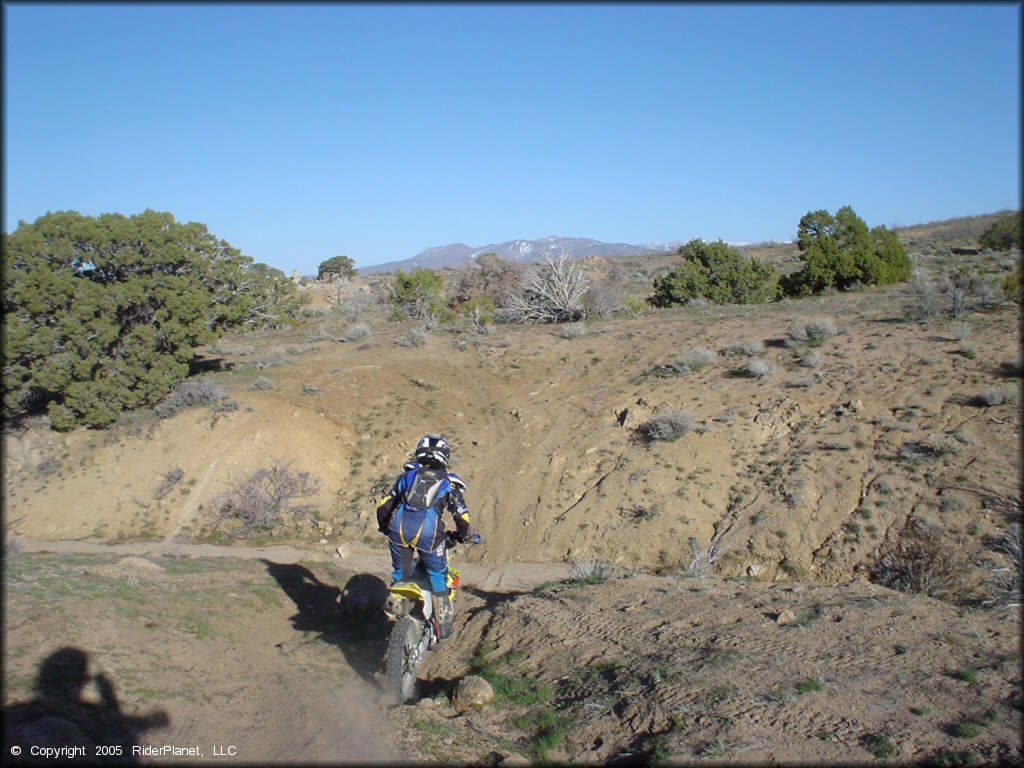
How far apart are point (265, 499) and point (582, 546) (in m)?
6.55

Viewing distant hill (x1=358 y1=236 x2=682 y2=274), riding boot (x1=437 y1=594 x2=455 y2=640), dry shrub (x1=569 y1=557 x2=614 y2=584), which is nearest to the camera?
riding boot (x1=437 y1=594 x2=455 y2=640)

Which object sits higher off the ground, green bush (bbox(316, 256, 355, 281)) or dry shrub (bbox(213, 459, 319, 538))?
green bush (bbox(316, 256, 355, 281))

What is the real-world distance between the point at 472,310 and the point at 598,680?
2567 cm

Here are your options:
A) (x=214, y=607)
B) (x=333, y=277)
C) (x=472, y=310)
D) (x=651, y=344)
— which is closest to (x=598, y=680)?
(x=214, y=607)

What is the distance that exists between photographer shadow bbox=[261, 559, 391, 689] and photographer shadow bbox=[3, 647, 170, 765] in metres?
2.37

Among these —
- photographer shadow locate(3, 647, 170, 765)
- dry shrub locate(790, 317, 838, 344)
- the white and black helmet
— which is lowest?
photographer shadow locate(3, 647, 170, 765)

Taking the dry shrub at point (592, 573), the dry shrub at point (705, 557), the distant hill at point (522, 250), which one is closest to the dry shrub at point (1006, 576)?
the dry shrub at point (705, 557)

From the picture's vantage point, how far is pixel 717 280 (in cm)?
2930

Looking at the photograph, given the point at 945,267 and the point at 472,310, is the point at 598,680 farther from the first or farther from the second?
the point at 945,267

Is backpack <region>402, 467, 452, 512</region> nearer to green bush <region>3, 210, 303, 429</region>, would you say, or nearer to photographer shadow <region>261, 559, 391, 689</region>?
photographer shadow <region>261, 559, 391, 689</region>

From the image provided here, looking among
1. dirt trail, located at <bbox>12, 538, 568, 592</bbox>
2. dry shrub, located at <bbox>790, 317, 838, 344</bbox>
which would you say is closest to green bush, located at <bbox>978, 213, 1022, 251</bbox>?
dry shrub, located at <bbox>790, 317, 838, 344</bbox>

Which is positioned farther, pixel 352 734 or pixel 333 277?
pixel 333 277

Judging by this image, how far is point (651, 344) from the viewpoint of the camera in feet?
59.9

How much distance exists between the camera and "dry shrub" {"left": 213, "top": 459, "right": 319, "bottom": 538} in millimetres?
13742
